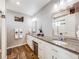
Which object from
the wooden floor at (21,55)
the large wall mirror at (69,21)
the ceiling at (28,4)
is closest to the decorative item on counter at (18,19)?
the ceiling at (28,4)

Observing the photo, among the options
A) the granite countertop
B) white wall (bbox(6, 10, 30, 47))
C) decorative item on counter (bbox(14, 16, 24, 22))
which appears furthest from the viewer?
decorative item on counter (bbox(14, 16, 24, 22))

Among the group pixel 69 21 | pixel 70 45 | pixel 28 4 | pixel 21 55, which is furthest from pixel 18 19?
pixel 70 45

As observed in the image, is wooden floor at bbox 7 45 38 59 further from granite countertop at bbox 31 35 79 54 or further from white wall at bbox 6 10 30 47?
granite countertop at bbox 31 35 79 54

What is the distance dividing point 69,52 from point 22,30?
643 cm

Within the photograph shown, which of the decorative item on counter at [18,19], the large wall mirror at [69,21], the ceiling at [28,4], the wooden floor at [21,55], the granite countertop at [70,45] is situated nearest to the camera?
the granite countertop at [70,45]

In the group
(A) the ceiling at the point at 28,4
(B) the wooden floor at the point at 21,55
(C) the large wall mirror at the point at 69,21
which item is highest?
(A) the ceiling at the point at 28,4

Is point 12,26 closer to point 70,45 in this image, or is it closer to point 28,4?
point 28,4

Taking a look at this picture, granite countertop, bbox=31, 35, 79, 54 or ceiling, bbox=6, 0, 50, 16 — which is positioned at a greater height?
ceiling, bbox=6, 0, 50, 16

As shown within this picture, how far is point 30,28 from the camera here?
26.9ft

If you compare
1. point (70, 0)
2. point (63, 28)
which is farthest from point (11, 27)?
point (70, 0)

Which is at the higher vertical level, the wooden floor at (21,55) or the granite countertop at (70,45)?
the granite countertop at (70,45)

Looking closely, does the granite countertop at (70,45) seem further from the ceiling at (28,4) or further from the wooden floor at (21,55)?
the ceiling at (28,4)

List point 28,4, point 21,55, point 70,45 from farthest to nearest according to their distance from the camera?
point 28,4 → point 21,55 → point 70,45

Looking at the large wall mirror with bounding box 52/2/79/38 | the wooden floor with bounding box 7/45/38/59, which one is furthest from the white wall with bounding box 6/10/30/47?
the large wall mirror with bounding box 52/2/79/38
